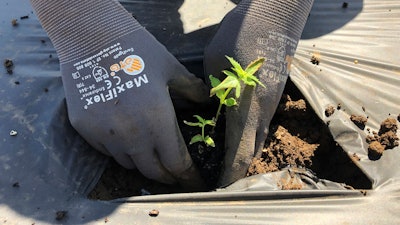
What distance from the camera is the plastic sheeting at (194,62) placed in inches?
35.5

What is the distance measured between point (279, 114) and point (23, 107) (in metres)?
0.71

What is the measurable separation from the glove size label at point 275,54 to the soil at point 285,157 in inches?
3.6

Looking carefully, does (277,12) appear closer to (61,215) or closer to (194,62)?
(194,62)

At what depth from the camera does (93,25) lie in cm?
102

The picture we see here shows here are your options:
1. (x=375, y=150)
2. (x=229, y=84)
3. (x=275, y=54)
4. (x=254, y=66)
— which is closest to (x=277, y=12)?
(x=275, y=54)

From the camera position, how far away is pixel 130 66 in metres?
Result: 1.00

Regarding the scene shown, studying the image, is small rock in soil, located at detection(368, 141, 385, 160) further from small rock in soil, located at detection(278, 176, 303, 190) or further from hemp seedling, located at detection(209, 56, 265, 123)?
hemp seedling, located at detection(209, 56, 265, 123)

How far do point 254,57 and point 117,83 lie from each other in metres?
0.37

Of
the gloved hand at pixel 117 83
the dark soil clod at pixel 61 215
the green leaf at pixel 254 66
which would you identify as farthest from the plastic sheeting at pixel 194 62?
the green leaf at pixel 254 66

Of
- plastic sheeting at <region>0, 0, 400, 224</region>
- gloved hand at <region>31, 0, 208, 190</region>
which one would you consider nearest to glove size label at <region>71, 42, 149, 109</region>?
gloved hand at <region>31, 0, 208, 190</region>

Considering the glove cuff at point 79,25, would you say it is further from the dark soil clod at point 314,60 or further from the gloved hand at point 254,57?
the dark soil clod at point 314,60

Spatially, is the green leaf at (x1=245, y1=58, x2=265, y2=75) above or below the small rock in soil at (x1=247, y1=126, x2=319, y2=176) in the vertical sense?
above

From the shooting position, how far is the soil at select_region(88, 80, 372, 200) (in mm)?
1064

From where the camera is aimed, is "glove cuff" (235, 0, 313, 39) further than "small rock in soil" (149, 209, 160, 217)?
Yes
